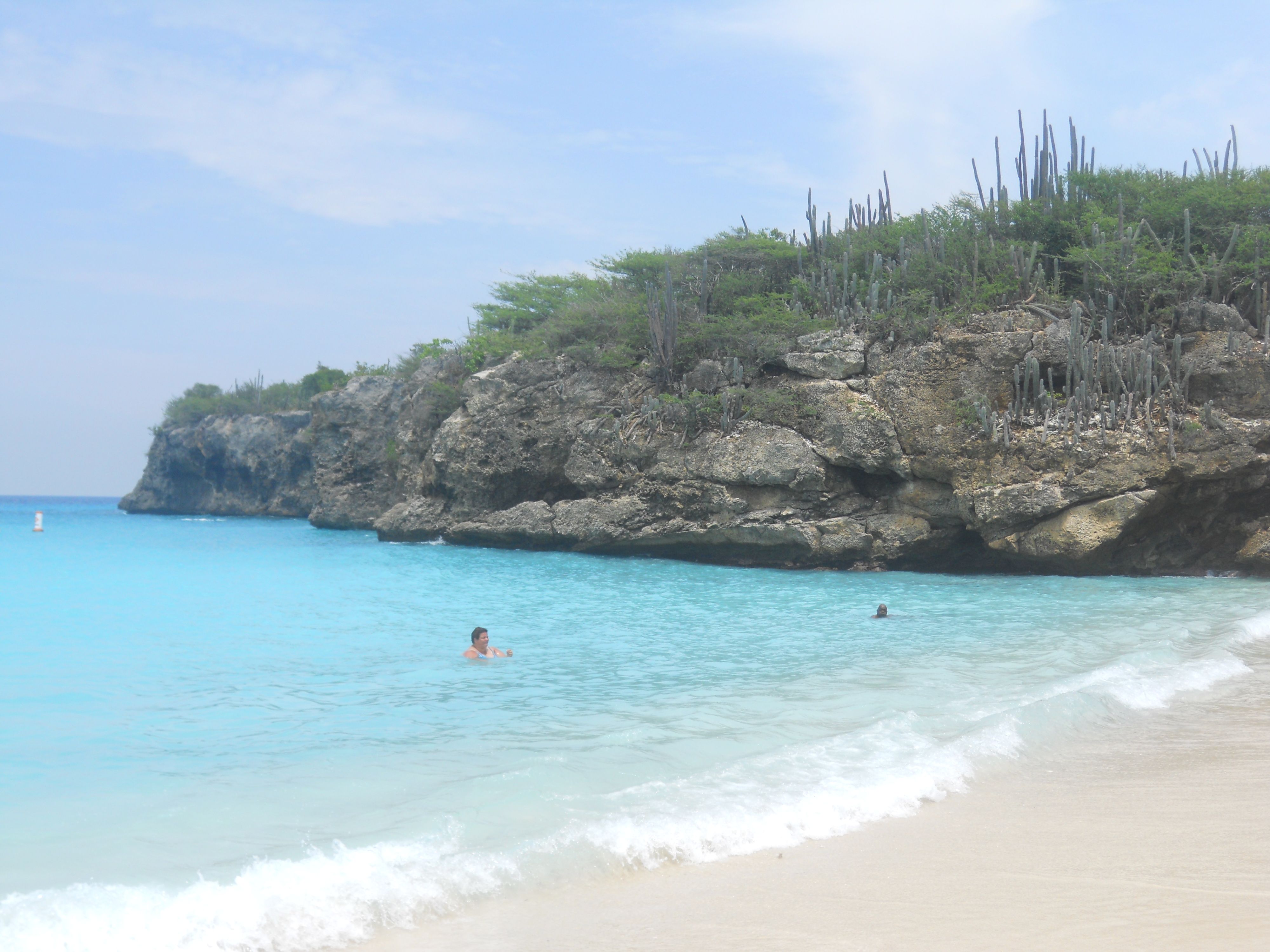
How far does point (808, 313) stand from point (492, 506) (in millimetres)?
10120

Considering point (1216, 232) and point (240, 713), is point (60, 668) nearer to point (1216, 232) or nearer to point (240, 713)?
point (240, 713)

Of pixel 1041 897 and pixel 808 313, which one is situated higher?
pixel 808 313

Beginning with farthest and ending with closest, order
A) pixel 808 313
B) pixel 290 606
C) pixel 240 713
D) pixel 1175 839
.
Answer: pixel 808 313 < pixel 290 606 < pixel 240 713 < pixel 1175 839

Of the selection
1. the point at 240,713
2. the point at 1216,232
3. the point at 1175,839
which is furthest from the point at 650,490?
the point at 1175,839

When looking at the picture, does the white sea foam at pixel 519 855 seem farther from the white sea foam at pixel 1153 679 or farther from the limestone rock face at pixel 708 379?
the limestone rock face at pixel 708 379

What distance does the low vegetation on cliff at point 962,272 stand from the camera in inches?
698

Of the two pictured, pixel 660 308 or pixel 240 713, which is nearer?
pixel 240 713

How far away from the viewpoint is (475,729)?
641cm

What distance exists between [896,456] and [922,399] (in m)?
1.22

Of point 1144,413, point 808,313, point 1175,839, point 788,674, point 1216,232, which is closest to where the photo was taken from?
point 1175,839

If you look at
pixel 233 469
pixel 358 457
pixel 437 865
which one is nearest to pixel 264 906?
pixel 437 865

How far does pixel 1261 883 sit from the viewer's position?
3.70 meters

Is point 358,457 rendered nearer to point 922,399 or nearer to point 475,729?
point 922,399

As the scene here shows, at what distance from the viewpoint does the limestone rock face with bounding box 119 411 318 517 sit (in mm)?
56812
